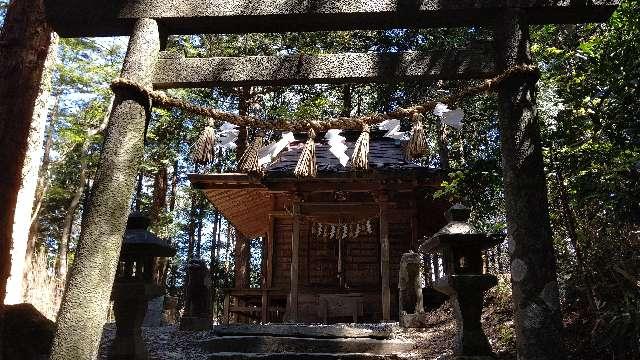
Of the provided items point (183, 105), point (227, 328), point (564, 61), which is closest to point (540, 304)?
point (183, 105)

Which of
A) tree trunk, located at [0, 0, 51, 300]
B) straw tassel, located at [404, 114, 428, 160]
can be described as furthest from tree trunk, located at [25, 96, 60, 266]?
straw tassel, located at [404, 114, 428, 160]

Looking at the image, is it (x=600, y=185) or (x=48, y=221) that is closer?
(x=600, y=185)

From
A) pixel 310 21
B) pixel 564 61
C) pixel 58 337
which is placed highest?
pixel 564 61

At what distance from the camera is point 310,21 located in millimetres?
3807

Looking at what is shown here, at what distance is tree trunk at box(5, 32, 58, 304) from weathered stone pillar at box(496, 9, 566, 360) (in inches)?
294

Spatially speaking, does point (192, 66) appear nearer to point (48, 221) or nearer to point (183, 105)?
Result: point (183, 105)

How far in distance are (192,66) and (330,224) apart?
9.68 m

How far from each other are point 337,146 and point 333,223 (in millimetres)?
9082

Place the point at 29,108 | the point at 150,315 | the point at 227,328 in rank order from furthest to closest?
the point at 150,315 < the point at 227,328 < the point at 29,108

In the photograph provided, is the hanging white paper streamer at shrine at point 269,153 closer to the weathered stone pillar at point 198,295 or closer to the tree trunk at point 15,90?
the tree trunk at point 15,90

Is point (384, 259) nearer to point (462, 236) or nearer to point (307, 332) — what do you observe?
point (307, 332)

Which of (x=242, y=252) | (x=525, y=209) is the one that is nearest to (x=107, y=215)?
(x=525, y=209)

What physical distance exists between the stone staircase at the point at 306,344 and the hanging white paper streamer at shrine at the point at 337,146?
136 inches

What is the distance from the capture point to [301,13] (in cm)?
371
